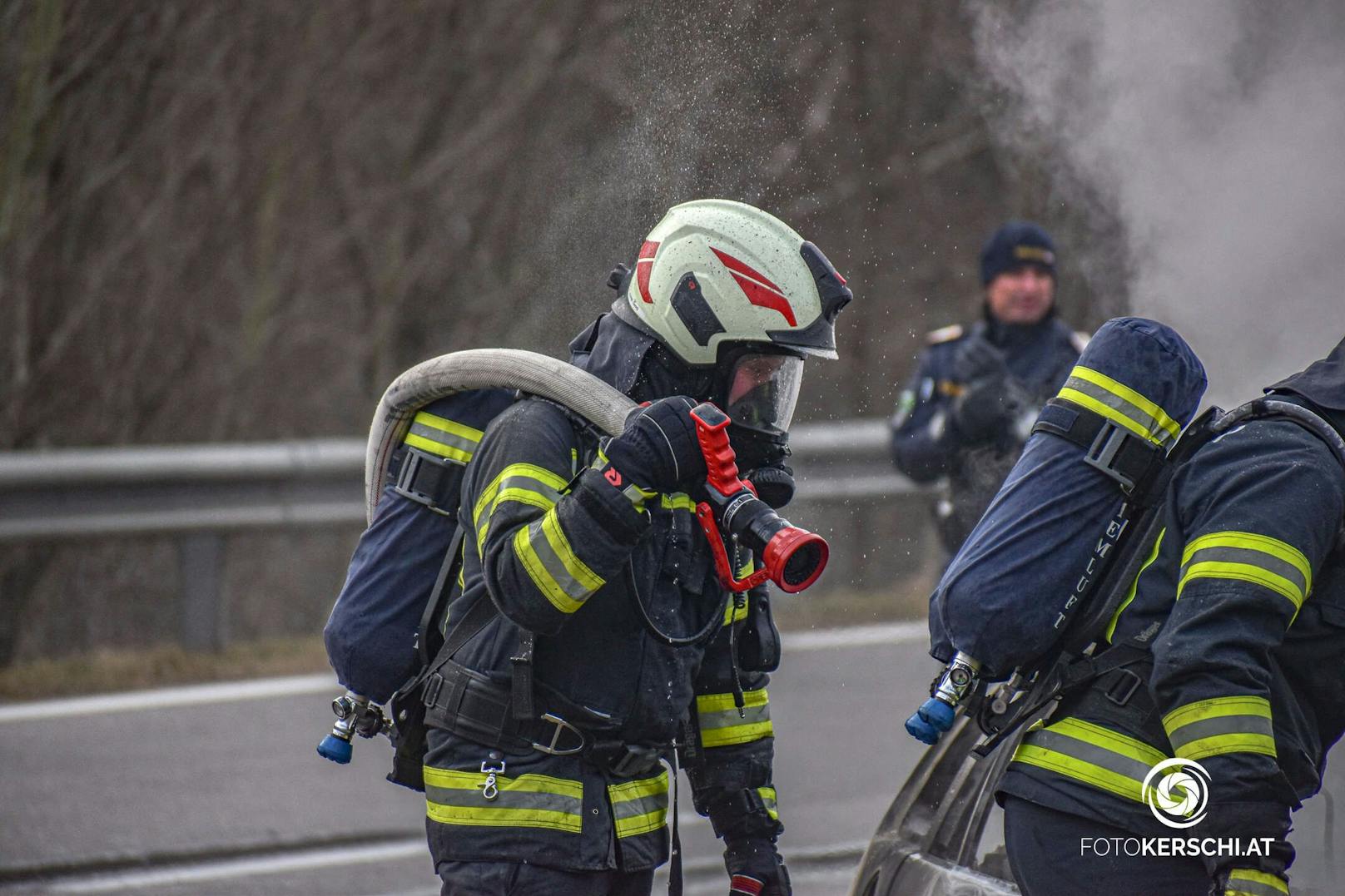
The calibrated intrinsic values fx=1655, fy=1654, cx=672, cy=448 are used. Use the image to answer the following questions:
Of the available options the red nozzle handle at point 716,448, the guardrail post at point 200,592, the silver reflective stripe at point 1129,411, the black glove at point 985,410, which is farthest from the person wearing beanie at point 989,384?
the guardrail post at point 200,592

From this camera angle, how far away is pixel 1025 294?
6055 millimetres

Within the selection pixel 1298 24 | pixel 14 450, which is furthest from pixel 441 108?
pixel 1298 24

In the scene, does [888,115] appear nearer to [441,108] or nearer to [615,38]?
[615,38]

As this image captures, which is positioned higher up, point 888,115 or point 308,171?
point 888,115

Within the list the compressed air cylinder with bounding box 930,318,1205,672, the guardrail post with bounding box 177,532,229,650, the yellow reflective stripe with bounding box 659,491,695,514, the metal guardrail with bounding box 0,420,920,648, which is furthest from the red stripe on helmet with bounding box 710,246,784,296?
the guardrail post with bounding box 177,532,229,650

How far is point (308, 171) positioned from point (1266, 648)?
10.7 m

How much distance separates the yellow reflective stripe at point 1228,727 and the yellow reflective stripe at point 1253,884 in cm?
17

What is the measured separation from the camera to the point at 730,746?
3277 mm

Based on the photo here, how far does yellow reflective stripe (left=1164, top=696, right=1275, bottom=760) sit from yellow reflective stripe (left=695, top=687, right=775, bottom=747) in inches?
42.4

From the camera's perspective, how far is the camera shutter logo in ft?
7.82

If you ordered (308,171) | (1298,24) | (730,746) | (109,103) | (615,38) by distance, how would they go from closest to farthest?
1. (730,746)
2. (1298,24)
3. (109,103)
4. (308,171)
5. (615,38)

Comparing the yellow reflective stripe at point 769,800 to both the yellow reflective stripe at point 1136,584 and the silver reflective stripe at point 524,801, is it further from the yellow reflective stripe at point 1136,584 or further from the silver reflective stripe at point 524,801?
the yellow reflective stripe at point 1136,584

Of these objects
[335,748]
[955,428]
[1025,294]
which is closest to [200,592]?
[955,428]

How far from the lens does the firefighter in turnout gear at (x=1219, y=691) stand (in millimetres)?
2344
